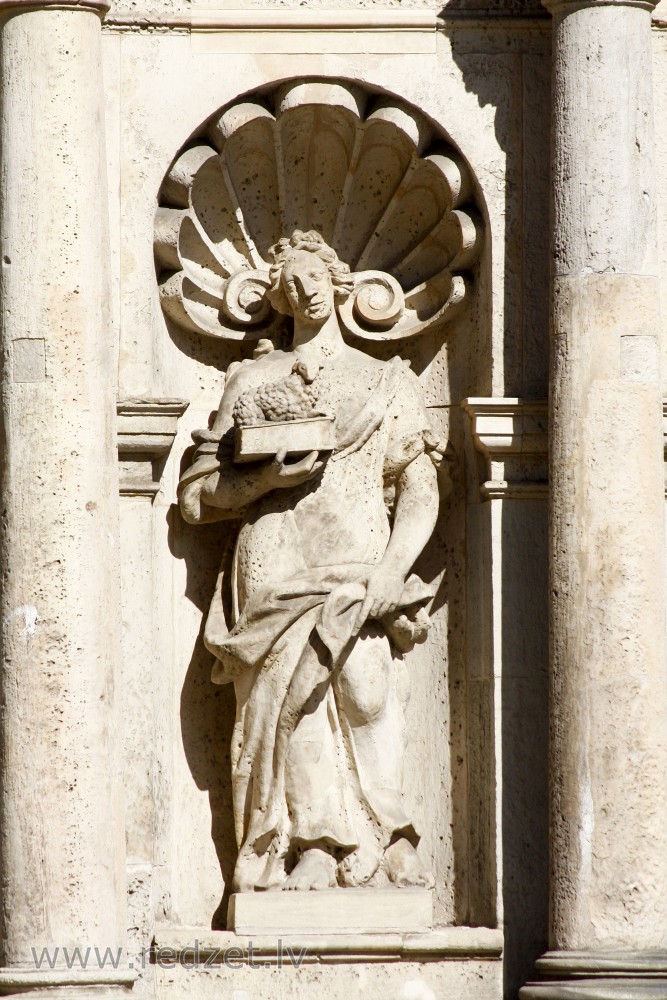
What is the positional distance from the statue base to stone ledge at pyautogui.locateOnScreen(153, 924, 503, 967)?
35 millimetres

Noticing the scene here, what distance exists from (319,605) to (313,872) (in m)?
1.02

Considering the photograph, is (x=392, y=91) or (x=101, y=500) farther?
(x=392, y=91)

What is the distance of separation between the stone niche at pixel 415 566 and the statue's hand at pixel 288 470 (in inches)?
12.3

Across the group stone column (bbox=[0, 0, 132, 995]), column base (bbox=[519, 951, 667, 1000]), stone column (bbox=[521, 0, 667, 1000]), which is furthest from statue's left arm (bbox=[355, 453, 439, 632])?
column base (bbox=[519, 951, 667, 1000])

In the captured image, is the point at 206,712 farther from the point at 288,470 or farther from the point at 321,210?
the point at 321,210

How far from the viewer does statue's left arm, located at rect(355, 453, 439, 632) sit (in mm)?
9281

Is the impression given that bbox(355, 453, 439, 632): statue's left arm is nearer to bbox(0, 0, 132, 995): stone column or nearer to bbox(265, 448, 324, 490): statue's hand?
bbox(265, 448, 324, 490): statue's hand

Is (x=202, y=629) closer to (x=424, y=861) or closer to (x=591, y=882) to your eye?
(x=424, y=861)

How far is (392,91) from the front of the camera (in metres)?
9.60

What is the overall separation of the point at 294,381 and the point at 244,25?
4.92 feet

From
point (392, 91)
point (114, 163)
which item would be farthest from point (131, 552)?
point (392, 91)

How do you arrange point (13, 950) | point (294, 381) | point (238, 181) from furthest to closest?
1. point (238, 181)
2. point (294, 381)
3. point (13, 950)

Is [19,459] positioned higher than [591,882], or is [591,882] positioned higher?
[19,459]

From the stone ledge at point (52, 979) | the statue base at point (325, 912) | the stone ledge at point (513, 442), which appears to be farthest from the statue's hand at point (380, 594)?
the stone ledge at point (52, 979)
